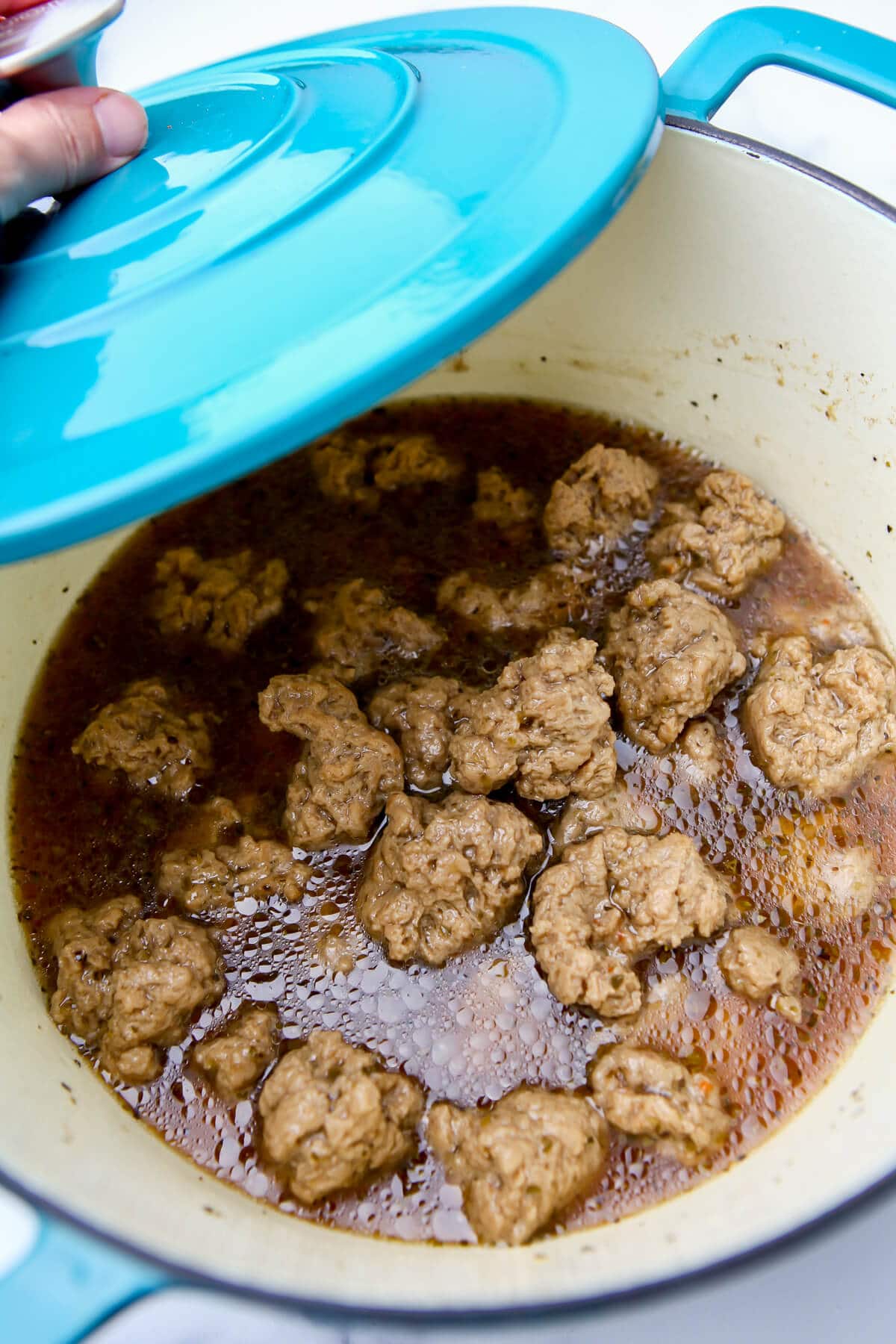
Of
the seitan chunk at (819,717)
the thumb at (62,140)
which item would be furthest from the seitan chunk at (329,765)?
the thumb at (62,140)

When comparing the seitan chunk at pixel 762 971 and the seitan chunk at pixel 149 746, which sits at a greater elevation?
the seitan chunk at pixel 149 746

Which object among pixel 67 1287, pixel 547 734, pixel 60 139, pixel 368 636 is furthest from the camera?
pixel 368 636

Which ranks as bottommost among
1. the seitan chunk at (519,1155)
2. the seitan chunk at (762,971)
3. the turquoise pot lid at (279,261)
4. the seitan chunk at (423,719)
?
the seitan chunk at (519,1155)

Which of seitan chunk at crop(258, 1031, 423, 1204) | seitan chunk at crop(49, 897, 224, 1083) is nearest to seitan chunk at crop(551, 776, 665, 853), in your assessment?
seitan chunk at crop(258, 1031, 423, 1204)

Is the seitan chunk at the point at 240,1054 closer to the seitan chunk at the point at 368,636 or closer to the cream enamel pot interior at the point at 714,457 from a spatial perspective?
the cream enamel pot interior at the point at 714,457

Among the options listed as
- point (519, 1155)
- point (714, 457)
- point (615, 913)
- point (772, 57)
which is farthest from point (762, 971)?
point (772, 57)

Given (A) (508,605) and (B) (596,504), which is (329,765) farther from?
(B) (596,504)

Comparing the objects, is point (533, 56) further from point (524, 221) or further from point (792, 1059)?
point (792, 1059)
